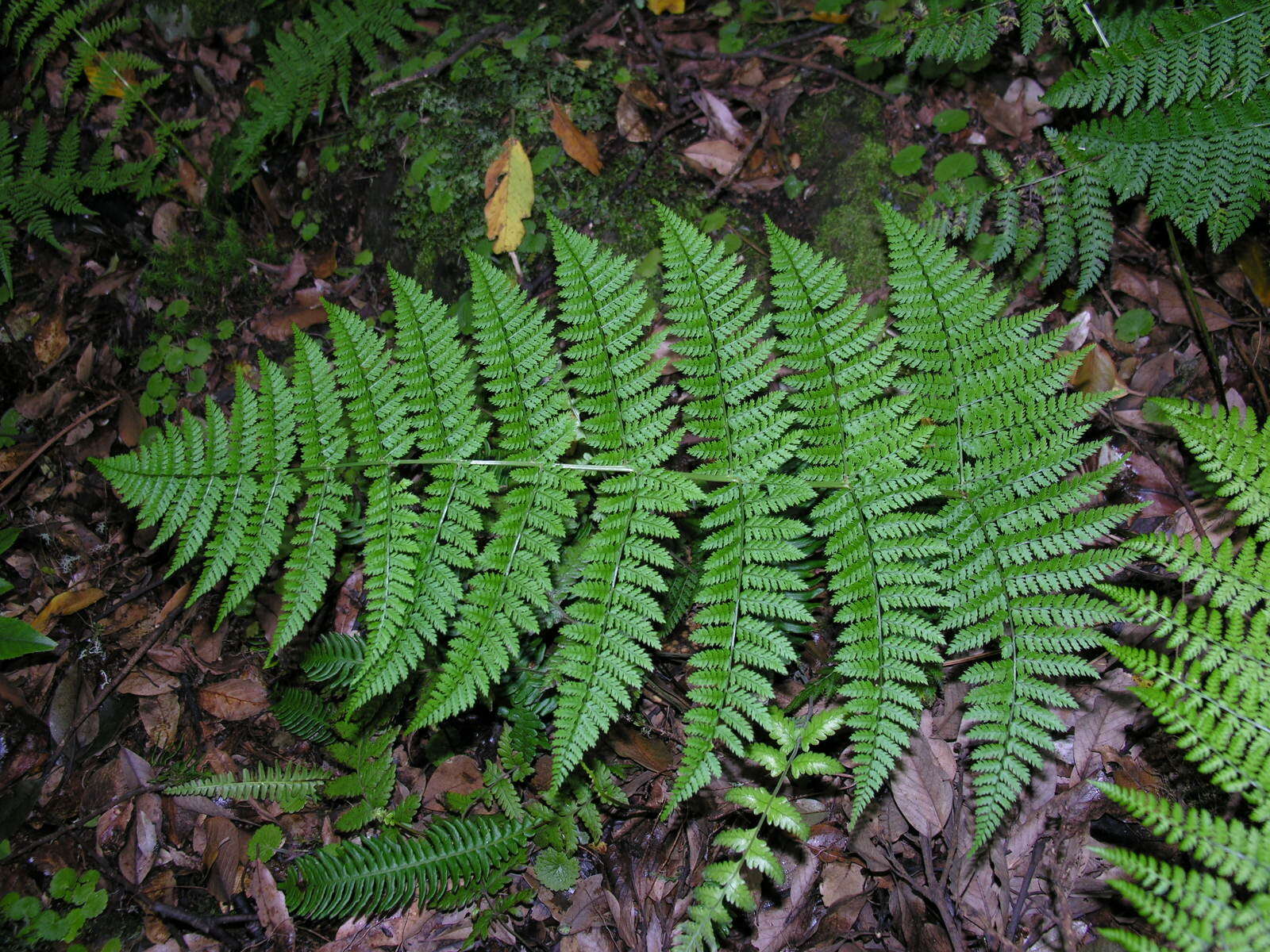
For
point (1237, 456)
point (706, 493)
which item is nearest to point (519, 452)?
point (706, 493)

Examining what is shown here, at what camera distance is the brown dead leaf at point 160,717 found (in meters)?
3.92

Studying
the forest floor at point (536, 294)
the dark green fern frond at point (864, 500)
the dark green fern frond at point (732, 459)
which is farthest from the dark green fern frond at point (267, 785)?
the dark green fern frond at point (864, 500)

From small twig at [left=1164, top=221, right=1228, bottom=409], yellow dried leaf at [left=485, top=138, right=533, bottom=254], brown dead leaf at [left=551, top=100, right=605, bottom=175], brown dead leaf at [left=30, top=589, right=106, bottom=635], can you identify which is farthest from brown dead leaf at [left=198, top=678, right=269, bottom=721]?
small twig at [left=1164, top=221, right=1228, bottom=409]

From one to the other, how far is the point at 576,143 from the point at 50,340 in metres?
3.72

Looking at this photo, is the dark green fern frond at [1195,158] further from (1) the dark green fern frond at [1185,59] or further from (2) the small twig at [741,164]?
(2) the small twig at [741,164]

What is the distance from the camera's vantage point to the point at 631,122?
13.8 feet

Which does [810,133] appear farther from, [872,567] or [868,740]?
[868,740]

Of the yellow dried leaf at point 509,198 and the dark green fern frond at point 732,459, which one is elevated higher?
the yellow dried leaf at point 509,198

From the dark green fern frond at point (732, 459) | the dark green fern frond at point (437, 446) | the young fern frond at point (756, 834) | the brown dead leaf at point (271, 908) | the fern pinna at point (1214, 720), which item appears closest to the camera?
the fern pinna at point (1214, 720)

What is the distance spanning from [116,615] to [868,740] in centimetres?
408

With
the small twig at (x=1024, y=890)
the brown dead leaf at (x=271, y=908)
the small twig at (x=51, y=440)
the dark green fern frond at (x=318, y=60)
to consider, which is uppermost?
the dark green fern frond at (x=318, y=60)

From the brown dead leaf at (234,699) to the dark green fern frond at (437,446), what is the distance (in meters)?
1.34

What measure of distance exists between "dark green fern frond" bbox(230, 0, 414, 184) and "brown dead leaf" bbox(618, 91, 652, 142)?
1433mm

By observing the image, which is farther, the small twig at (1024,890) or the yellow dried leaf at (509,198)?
the yellow dried leaf at (509,198)
